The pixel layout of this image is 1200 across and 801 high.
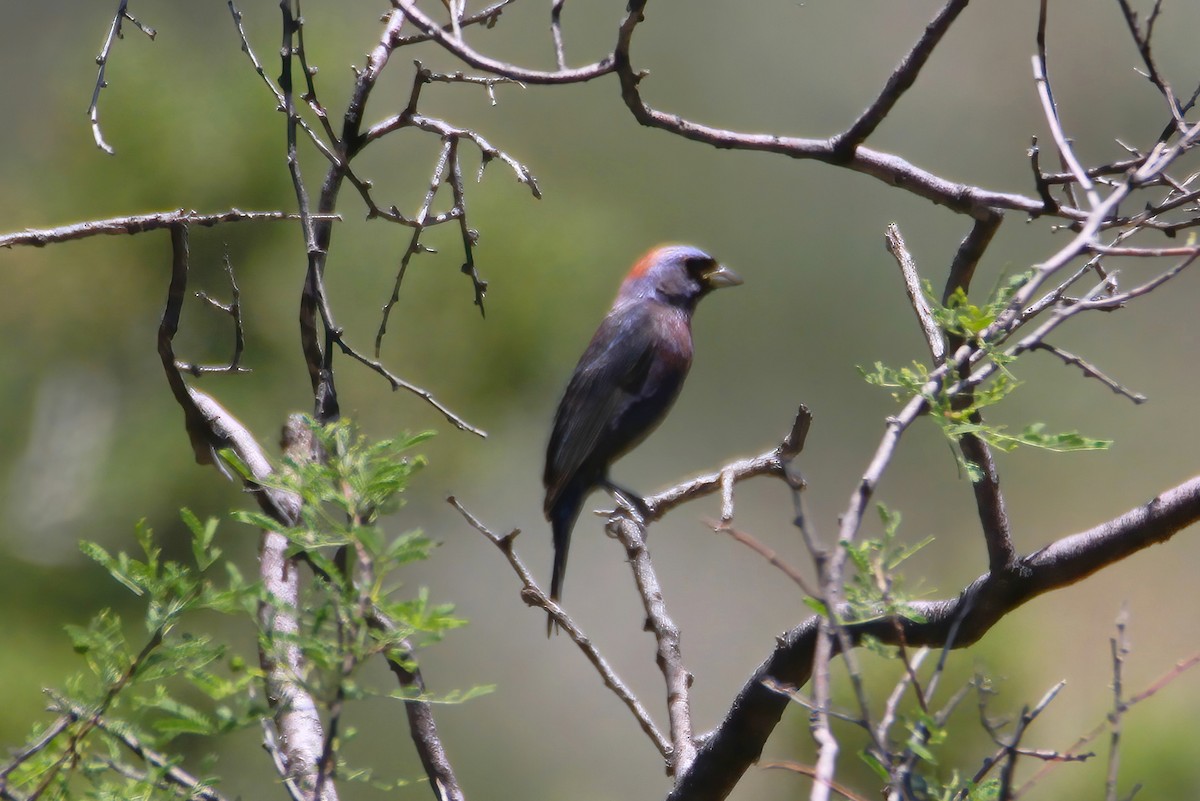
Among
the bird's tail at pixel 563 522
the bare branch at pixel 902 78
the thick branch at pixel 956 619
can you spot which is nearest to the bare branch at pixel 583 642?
the thick branch at pixel 956 619

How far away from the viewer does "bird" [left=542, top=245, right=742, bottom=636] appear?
2311 millimetres

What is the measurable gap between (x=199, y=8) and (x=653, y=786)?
11.3 feet

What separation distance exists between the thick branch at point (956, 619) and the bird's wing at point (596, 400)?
1196 mm

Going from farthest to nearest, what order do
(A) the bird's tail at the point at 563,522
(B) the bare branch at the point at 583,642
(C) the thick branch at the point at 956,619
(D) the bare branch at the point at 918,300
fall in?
(A) the bird's tail at the point at 563,522 → (B) the bare branch at the point at 583,642 → (D) the bare branch at the point at 918,300 → (C) the thick branch at the point at 956,619

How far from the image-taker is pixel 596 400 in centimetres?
233

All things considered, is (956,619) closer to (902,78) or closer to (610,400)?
(902,78)

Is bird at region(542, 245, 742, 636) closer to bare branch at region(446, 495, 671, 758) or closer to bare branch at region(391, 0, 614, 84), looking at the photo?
bare branch at region(446, 495, 671, 758)

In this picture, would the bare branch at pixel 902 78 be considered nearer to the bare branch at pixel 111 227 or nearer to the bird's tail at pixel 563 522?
the bare branch at pixel 111 227

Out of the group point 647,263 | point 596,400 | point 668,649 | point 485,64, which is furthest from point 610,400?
point 485,64

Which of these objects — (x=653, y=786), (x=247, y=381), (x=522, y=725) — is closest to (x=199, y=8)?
(x=247, y=381)

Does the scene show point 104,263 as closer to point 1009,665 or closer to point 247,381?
point 247,381

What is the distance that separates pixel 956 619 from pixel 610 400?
139cm

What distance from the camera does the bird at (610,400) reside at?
231 cm

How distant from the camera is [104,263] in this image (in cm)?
315
